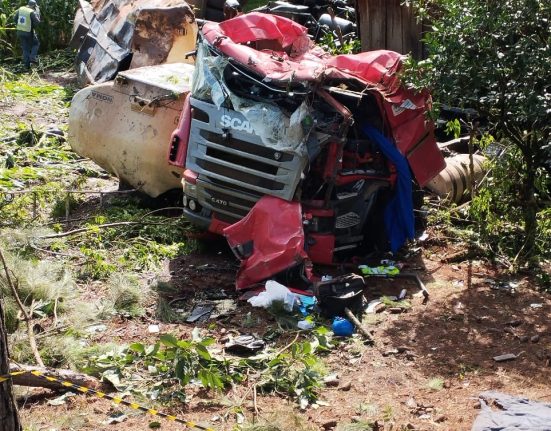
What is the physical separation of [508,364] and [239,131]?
3111 millimetres

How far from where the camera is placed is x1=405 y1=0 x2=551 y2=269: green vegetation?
8031 millimetres

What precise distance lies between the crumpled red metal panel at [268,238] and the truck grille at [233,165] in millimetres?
143

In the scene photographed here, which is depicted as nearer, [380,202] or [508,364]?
[508,364]

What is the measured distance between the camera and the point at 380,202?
9.16 metres

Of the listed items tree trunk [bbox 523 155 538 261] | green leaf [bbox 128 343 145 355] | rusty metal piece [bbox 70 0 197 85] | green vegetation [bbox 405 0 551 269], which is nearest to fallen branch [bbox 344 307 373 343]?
green leaf [bbox 128 343 145 355]

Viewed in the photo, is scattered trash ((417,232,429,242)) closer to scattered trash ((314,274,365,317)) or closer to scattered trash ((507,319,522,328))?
scattered trash ((314,274,365,317))

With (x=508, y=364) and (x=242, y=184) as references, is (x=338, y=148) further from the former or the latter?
(x=508, y=364)

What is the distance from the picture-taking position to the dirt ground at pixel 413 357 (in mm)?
6148

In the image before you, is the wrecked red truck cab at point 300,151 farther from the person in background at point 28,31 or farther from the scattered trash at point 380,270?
the person in background at point 28,31

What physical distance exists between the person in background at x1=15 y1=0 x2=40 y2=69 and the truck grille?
1008 centimetres

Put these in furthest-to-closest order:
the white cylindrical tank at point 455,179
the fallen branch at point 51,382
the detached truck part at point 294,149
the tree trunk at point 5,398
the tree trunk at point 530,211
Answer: the white cylindrical tank at point 455,179, the tree trunk at point 530,211, the detached truck part at point 294,149, the fallen branch at point 51,382, the tree trunk at point 5,398

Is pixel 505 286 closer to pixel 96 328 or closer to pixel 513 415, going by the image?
pixel 513 415

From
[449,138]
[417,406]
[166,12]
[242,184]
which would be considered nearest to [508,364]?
[417,406]

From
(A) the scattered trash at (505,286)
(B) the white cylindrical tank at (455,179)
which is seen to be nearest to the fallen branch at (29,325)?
(A) the scattered trash at (505,286)
